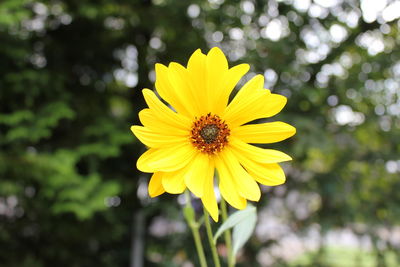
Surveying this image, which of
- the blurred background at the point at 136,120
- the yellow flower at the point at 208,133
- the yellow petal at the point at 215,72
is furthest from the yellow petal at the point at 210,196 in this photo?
the blurred background at the point at 136,120

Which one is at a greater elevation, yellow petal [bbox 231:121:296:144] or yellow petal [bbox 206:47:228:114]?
yellow petal [bbox 206:47:228:114]

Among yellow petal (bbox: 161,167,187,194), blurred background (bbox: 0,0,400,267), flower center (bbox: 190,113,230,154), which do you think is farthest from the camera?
blurred background (bbox: 0,0,400,267)

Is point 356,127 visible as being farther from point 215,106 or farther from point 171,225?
point 215,106

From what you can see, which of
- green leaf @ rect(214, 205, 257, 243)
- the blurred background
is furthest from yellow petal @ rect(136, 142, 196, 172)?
Answer: the blurred background

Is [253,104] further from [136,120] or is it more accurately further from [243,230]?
[136,120]

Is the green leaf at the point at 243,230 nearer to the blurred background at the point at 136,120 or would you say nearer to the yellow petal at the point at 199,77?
the yellow petal at the point at 199,77

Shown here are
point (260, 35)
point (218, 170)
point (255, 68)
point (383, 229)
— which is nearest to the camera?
point (218, 170)

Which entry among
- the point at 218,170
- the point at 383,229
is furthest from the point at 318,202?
the point at 218,170

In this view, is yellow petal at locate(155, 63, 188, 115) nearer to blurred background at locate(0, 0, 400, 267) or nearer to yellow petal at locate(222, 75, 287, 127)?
yellow petal at locate(222, 75, 287, 127)
